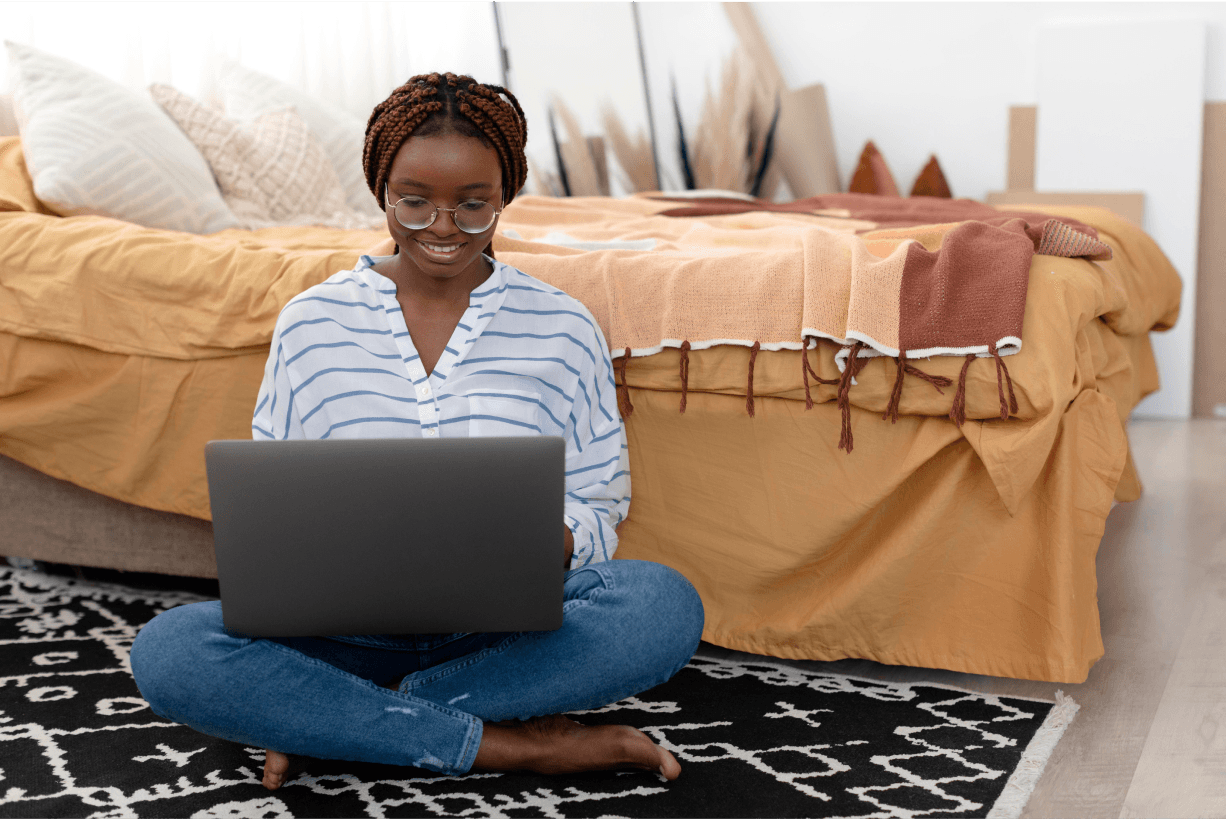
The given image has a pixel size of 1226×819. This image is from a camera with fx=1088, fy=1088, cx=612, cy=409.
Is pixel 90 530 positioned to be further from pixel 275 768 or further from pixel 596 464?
pixel 596 464

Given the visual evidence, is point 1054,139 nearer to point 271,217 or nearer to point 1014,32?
point 1014,32

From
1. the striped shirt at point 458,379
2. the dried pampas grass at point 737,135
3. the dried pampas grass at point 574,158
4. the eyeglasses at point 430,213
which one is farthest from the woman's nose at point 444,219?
the dried pampas grass at point 737,135

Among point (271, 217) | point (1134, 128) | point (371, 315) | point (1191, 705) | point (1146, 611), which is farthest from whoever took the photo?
point (1134, 128)

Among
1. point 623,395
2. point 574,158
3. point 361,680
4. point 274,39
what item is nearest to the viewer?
point 361,680

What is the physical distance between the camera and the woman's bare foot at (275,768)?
1195 millimetres

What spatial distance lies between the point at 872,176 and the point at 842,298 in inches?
99.8

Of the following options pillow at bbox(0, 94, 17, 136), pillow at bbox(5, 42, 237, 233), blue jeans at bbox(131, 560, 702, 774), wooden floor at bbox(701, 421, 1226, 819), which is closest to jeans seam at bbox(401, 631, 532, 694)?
blue jeans at bbox(131, 560, 702, 774)

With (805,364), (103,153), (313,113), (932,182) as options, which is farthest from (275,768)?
(932,182)

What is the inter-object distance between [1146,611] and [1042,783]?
70 cm

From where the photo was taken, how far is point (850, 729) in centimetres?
137

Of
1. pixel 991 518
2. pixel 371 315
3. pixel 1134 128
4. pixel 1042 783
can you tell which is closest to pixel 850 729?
pixel 1042 783

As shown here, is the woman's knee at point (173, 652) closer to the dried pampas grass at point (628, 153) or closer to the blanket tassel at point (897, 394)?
the blanket tassel at point (897, 394)

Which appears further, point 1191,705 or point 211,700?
point 1191,705

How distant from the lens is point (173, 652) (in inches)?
44.7
